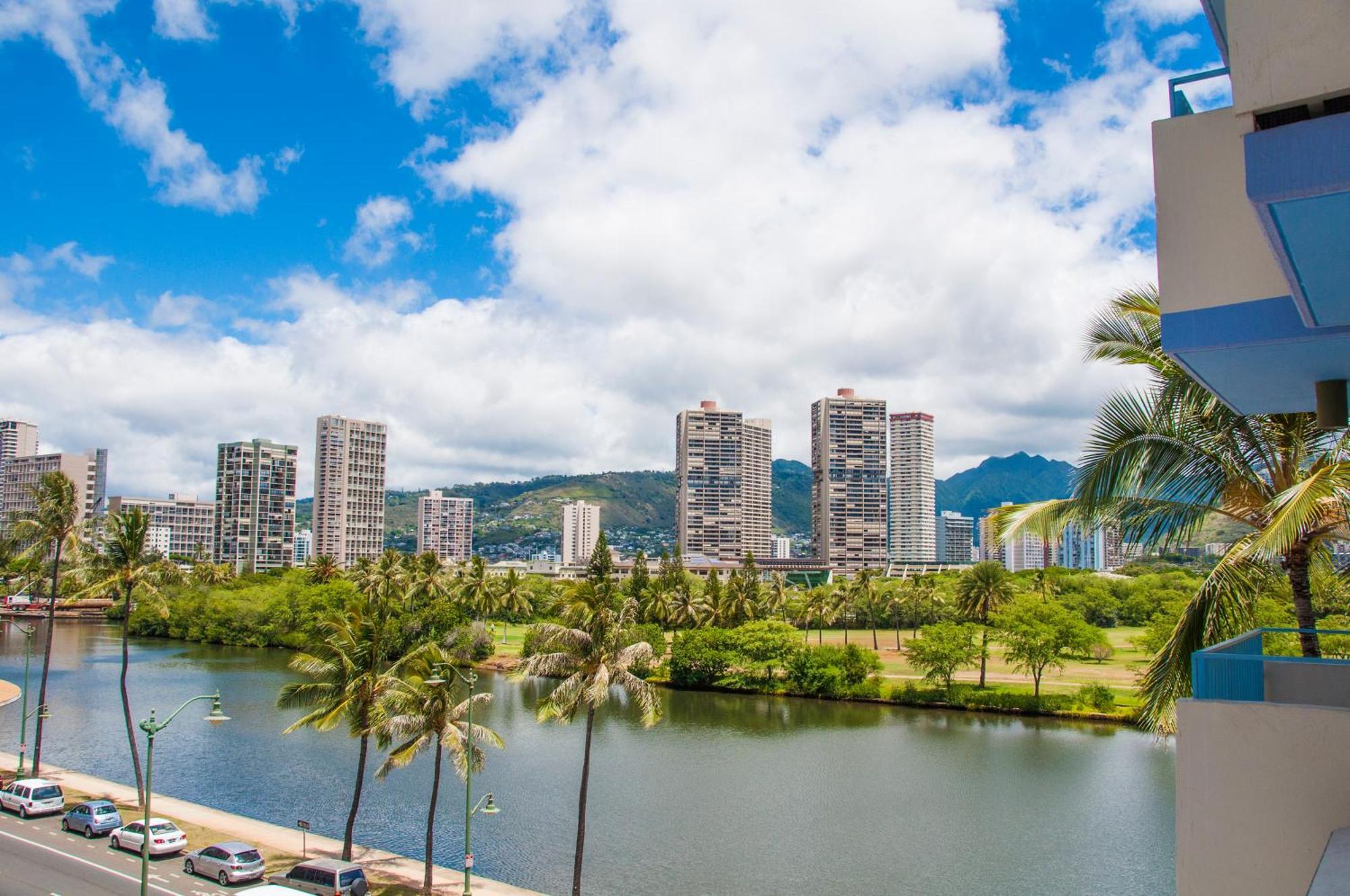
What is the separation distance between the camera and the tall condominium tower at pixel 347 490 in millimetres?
175500

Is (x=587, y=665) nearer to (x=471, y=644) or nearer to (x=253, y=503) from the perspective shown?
(x=471, y=644)

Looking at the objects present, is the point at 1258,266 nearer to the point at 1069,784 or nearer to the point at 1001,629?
the point at 1069,784

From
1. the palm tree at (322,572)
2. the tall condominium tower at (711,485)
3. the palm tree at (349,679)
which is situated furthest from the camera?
the tall condominium tower at (711,485)

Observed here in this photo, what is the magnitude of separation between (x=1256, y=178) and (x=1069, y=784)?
33.9 meters

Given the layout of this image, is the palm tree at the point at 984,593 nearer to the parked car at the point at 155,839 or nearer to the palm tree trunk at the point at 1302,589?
the parked car at the point at 155,839

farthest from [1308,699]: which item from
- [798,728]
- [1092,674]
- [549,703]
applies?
[1092,674]

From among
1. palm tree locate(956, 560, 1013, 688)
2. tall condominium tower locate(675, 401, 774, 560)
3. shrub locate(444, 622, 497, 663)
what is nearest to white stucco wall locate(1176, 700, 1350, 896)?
palm tree locate(956, 560, 1013, 688)

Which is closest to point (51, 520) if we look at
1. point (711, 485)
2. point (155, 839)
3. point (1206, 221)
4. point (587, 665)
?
point (155, 839)

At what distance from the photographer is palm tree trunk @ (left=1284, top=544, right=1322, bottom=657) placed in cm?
1022

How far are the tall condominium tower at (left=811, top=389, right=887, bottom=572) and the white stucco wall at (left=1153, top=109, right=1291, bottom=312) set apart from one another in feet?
546

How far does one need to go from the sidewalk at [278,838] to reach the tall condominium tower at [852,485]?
5821 inches

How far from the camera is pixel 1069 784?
3441cm

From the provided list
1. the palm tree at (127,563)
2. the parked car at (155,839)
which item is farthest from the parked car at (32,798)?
the parked car at (155,839)

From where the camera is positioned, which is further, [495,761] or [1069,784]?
[495,761]
